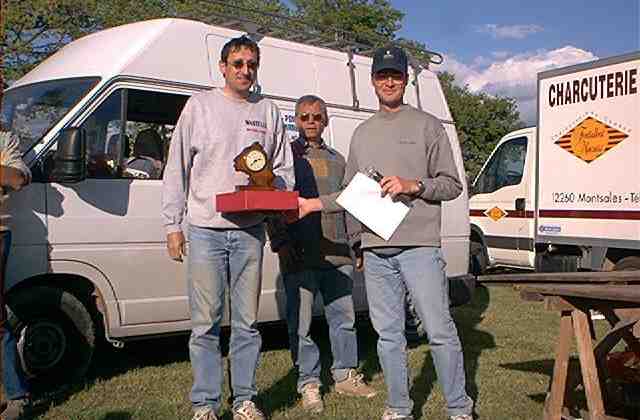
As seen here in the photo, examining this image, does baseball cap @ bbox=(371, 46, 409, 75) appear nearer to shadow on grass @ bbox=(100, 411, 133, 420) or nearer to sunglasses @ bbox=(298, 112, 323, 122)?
sunglasses @ bbox=(298, 112, 323, 122)

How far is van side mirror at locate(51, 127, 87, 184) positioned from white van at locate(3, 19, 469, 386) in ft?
0.10

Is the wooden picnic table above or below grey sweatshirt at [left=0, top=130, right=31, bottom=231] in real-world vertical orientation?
below

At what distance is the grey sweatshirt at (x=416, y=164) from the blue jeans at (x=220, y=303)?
0.67 m

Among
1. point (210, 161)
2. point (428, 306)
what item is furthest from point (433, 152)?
point (210, 161)

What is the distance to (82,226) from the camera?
5.14 meters

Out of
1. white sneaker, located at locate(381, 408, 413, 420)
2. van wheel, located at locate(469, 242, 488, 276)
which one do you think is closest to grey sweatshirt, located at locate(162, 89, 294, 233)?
white sneaker, located at locate(381, 408, 413, 420)

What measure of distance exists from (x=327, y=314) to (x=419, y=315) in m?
1.32

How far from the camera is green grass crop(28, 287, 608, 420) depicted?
15.9 ft

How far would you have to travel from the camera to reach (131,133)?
564 cm

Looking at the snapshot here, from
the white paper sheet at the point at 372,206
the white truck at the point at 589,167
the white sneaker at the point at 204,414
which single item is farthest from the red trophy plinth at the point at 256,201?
the white truck at the point at 589,167

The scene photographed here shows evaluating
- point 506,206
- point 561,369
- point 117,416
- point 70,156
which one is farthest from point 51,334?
point 506,206

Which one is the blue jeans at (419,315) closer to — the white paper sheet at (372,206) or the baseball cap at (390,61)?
the white paper sheet at (372,206)

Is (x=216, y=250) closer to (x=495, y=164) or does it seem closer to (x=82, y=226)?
(x=82, y=226)

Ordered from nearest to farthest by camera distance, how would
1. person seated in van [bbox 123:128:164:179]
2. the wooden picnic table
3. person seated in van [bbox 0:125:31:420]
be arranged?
the wooden picnic table
person seated in van [bbox 0:125:31:420]
person seated in van [bbox 123:128:164:179]
